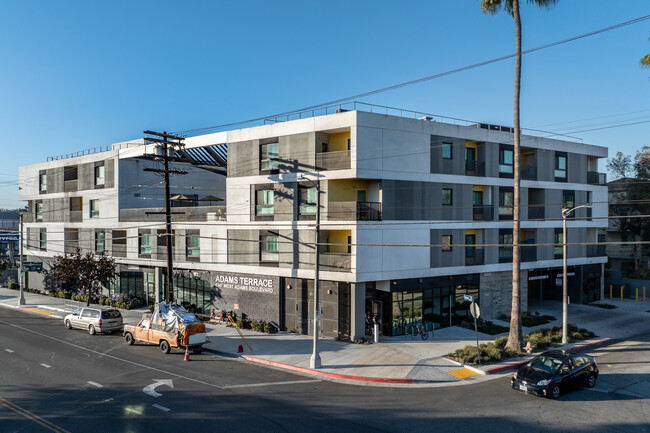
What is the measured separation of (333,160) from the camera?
2617cm

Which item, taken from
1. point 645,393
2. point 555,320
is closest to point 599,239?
point 555,320

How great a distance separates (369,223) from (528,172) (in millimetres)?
15683

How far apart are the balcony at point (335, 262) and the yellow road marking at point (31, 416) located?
1561cm

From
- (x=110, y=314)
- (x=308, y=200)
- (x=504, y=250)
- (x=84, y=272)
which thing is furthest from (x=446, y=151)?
(x=84, y=272)

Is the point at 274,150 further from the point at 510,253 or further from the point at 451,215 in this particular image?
the point at 510,253

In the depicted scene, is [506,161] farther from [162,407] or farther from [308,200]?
[162,407]

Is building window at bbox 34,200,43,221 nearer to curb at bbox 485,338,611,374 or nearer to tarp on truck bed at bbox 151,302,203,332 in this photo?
tarp on truck bed at bbox 151,302,203,332

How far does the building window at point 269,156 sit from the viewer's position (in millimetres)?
28823

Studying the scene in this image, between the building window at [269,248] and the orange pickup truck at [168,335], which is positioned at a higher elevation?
the building window at [269,248]

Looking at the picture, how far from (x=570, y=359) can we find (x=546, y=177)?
2081cm

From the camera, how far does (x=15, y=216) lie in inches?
4717

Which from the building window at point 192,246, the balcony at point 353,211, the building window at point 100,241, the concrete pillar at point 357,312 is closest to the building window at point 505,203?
the balcony at point 353,211

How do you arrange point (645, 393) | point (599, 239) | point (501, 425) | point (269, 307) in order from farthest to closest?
point (599, 239) < point (269, 307) < point (645, 393) < point (501, 425)

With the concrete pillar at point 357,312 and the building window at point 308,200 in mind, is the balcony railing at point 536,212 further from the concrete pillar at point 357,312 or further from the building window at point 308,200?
the building window at point 308,200
